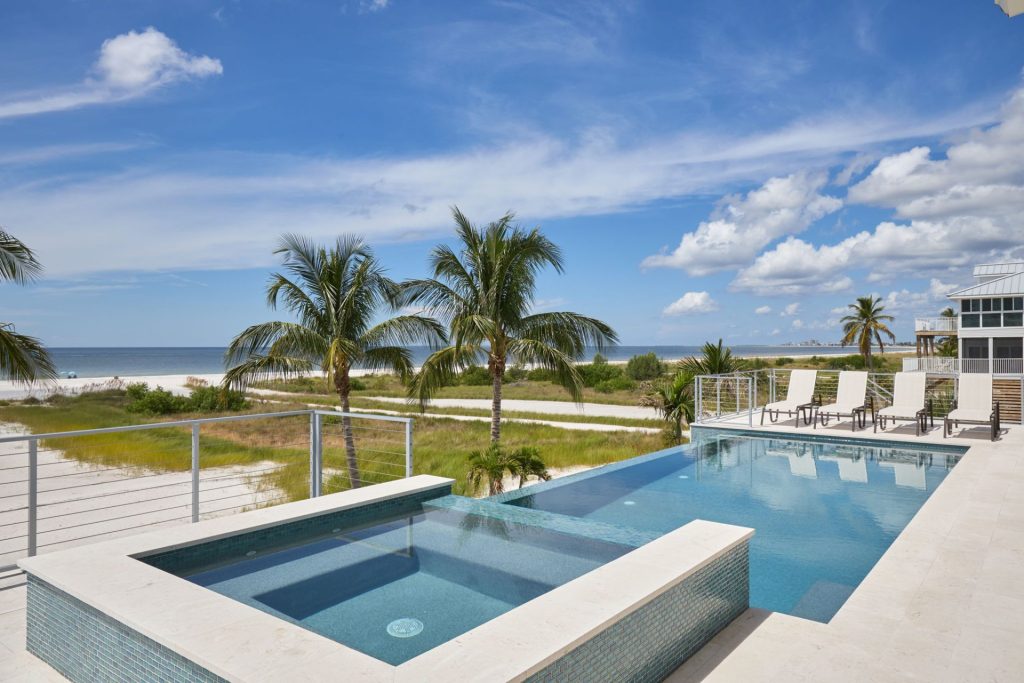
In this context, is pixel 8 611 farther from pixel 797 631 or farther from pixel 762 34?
pixel 762 34

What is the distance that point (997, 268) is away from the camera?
2639 centimetres

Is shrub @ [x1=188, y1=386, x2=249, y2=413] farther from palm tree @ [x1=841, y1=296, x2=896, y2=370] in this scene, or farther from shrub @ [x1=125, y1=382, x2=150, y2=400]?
palm tree @ [x1=841, y1=296, x2=896, y2=370]

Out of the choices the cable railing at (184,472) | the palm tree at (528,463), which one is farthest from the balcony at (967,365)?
the cable railing at (184,472)

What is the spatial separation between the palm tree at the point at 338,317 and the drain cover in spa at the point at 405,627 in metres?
7.95

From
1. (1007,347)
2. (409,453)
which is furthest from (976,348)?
(409,453)

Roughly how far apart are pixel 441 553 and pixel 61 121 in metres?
40.9

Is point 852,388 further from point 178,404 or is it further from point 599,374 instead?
point 599,374

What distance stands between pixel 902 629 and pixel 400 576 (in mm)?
3039

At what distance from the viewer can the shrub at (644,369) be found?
4194cm

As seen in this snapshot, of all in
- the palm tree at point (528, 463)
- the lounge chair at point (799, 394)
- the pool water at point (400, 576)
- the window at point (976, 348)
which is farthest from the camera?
the window at point (976, 348)

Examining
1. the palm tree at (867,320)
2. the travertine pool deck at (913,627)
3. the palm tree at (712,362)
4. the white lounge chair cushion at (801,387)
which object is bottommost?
the travertine pool deck at (913,627)

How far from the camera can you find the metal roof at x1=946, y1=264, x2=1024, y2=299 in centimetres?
2386

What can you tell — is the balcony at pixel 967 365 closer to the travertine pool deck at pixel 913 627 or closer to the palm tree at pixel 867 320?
the palm tree at pixel 867 320

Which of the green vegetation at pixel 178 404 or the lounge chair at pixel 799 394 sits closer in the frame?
the lounge chair at pixel 799 394
